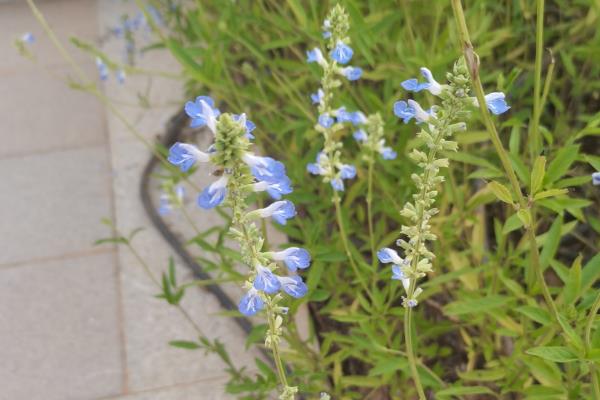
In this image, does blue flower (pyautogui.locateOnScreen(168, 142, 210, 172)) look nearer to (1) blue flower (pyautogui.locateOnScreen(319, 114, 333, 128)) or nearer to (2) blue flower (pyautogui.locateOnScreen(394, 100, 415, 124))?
(2) blue flower (pyautogui.locateOnScreen(394, 100, 415, 124))

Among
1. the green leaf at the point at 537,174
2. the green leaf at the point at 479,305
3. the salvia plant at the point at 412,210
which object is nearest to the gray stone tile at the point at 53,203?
the salvia plant at the point at 412,210

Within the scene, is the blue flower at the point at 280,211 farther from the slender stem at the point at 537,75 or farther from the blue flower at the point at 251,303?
the slender stem at the point at 537,75

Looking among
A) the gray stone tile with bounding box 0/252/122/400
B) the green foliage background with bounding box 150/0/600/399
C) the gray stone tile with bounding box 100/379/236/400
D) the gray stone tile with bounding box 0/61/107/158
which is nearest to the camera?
the green foliage background with bounding box 150/0/600/399

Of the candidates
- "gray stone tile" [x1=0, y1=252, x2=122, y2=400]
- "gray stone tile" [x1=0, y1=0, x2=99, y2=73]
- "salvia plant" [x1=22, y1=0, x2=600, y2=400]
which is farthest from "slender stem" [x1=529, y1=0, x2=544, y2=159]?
"gray stone tile" [x1=0, y1=0, x2=99, y2=73]

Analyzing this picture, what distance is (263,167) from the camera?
1006 mm

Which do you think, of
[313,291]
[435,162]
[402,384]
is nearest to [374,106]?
[313,291]

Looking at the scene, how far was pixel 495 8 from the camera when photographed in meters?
2.49

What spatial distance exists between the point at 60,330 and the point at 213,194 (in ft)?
5.95

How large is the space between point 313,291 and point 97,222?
151cm

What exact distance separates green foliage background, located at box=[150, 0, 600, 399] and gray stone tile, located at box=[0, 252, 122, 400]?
23.9 inches

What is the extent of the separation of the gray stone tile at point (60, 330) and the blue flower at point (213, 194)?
1.54m

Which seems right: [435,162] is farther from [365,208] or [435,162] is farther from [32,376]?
[32,376]

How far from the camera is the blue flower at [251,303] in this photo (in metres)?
1.15

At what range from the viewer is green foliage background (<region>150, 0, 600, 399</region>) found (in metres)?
1.74
